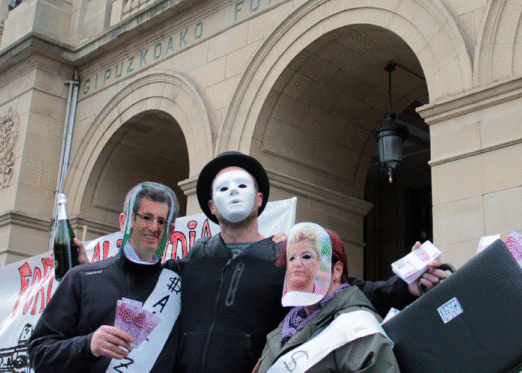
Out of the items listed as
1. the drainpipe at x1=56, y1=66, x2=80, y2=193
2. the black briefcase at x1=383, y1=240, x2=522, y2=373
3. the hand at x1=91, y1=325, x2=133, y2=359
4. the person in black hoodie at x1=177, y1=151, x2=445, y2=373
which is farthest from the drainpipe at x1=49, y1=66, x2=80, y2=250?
the black briefcase at x1=383, y1=240, x2=522, y2=373

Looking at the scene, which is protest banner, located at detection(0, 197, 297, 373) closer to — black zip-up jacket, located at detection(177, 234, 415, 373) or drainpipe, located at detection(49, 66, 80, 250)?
black zip-up jacket, located at detection(177, 234, 415, 373)

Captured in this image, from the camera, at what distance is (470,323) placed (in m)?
2.69

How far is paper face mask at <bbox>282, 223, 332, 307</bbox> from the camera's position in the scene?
117 inches

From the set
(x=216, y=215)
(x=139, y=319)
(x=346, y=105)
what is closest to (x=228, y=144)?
(x=346, y=105)

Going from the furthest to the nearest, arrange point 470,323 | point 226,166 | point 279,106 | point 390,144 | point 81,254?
point 279,106 < point 390,144 < point 81,254 < point 226,166 < point 470,323

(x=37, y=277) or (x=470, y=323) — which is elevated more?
(x=37, y=277)

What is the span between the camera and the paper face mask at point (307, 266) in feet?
9.78

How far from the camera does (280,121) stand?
9.13 m

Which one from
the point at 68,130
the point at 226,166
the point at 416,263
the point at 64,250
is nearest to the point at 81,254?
the point at 64,250

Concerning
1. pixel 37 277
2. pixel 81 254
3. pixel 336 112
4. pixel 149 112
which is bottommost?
pixel 81 254

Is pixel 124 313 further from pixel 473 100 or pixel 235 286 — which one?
pixel 473 100

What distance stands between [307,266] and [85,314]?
1.12 metres

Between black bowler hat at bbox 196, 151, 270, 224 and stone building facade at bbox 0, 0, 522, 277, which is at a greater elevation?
stone building facade at bbox 0, 0, 522, 277

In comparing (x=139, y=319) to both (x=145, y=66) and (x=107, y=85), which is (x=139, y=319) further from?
(x=107, y=85)
